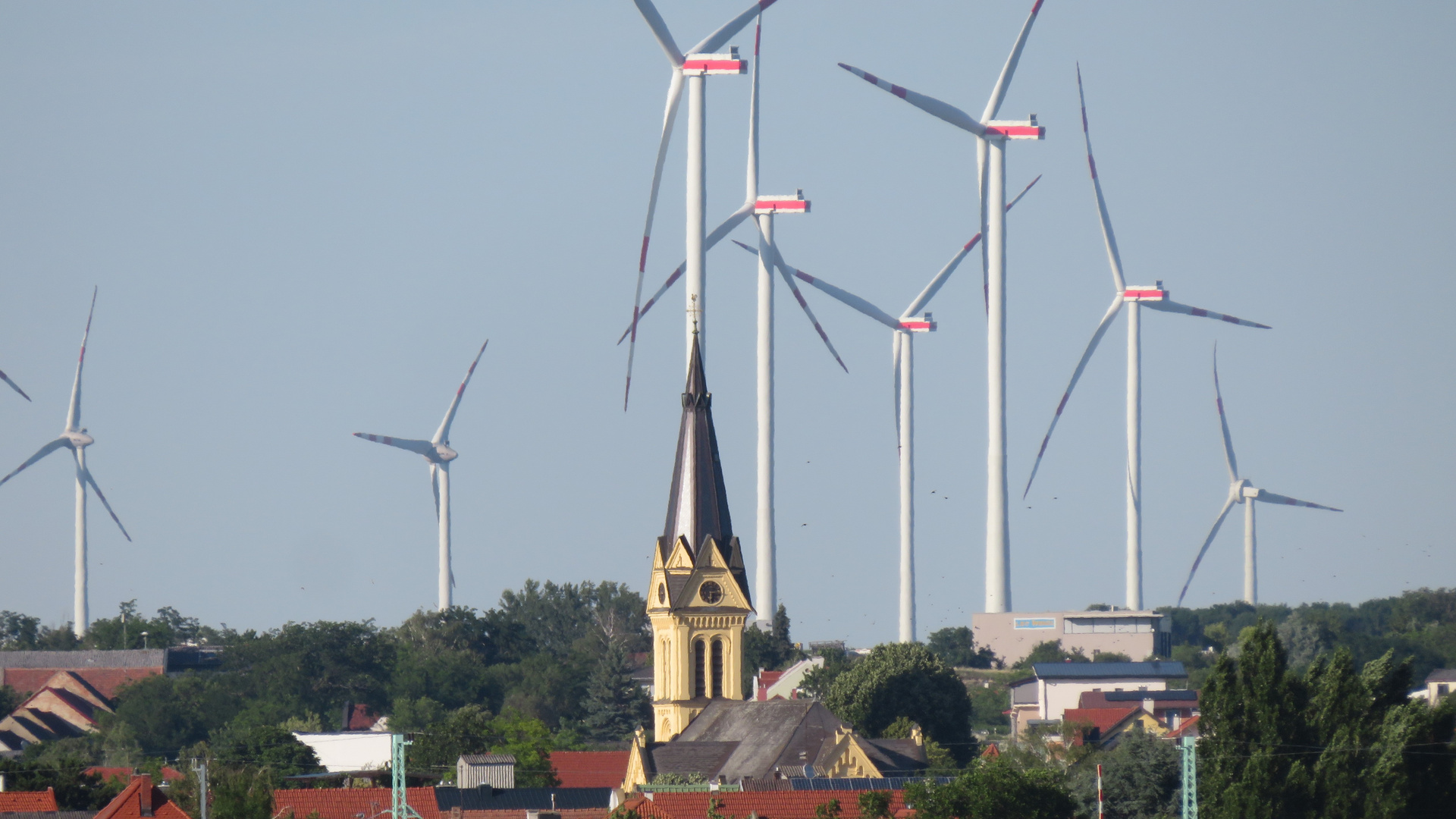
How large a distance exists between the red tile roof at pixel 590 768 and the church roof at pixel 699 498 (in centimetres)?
1140

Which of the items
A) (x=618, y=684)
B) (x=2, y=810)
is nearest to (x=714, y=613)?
(x=2, y=810)

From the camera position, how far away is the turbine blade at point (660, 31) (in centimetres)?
13100

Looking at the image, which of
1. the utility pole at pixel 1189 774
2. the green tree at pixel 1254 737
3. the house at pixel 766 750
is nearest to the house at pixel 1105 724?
the house at pixel 766 750

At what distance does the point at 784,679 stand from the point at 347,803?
255 feet

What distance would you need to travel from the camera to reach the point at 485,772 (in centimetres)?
9438

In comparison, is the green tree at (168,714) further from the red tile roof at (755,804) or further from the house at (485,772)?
the red tile roof at (755,804)

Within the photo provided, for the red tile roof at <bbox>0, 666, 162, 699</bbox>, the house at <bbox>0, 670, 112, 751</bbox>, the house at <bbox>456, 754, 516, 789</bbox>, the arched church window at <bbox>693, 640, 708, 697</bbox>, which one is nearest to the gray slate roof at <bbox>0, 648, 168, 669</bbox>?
the red tile roof at <bbox>0, 666, 162, 699</bbox>

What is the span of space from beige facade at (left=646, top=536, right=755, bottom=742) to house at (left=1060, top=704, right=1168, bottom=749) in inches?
922

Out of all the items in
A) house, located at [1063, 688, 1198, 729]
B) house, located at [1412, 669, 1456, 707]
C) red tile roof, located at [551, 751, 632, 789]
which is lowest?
red tile roof, located at [551, 751, 632, 789]

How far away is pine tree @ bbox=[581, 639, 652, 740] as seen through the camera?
14700 centimetres

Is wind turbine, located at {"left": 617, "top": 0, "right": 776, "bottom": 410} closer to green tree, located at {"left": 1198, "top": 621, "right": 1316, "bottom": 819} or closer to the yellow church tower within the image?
the yellow church tower

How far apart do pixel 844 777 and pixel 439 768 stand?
30154mm

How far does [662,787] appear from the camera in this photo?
297 ft

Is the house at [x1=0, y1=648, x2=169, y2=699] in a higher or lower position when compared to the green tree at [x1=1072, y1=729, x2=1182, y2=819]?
higher
